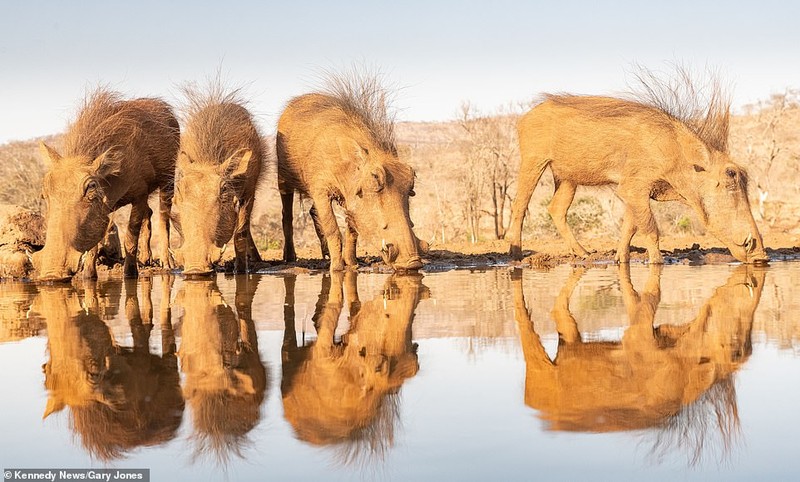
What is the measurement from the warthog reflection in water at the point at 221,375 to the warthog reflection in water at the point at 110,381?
113 millimetres

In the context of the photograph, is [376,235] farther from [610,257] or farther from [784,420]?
[784,420]

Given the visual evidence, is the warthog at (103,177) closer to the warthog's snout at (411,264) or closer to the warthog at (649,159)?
the warthog's snout at (411,264)

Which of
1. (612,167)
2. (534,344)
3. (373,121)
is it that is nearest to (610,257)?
(612,167)

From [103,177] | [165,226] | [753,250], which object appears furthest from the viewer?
[165,226]

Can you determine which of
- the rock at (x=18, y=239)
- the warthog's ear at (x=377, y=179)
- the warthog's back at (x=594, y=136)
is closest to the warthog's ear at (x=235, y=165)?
the warthog's ear at (x=377, y=179)

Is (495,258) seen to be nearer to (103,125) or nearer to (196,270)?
(196,270)

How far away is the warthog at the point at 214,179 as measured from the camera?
41.0 feet

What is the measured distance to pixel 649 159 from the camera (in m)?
14.5

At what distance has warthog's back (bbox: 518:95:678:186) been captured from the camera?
14555mm

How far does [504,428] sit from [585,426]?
341 mm

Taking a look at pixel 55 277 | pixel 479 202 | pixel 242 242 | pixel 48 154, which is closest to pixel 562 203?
pixel 242 242

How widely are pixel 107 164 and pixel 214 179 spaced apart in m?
1.37

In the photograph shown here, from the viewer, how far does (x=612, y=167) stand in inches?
595

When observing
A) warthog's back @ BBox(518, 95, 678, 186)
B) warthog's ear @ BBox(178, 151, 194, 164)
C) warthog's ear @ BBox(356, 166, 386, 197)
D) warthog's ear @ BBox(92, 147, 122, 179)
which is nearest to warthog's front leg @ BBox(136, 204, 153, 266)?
warthog's ear @ BBox(178, 151, 194, 164)
